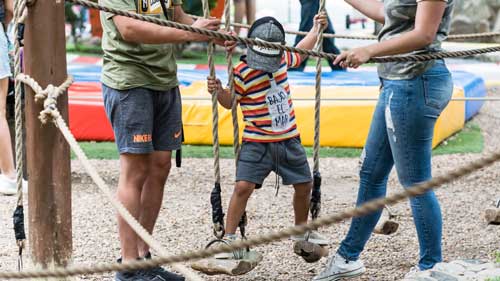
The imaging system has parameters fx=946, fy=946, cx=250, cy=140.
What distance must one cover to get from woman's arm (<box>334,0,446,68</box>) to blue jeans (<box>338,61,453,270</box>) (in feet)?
0.78

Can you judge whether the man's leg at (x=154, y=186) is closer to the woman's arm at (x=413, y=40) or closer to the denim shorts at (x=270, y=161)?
the denim shorts at (x=270, y=161)

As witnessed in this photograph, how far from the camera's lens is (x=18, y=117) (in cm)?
373

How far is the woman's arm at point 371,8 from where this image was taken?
4.41m

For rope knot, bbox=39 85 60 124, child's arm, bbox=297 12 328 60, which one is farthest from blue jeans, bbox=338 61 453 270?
rope knot, bbox=39 85 60 124

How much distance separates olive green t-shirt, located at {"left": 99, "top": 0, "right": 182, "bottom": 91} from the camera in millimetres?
4133

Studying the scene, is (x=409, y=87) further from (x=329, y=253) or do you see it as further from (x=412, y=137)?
(x=329, y=253)

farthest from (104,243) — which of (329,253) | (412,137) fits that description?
(412,137)

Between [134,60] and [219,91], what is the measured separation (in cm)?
54

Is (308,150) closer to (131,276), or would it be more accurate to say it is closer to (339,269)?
(339,269)

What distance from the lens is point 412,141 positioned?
13.4 ft

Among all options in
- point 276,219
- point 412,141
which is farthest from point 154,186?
point 276,219

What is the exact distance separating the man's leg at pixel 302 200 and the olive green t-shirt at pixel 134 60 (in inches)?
35.6

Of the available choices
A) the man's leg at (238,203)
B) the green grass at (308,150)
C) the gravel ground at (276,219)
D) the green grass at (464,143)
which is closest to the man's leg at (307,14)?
the green grass at (464,143)

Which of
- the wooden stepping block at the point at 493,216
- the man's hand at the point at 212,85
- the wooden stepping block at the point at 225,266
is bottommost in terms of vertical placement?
the wooden stepping block at the point at 493,216
